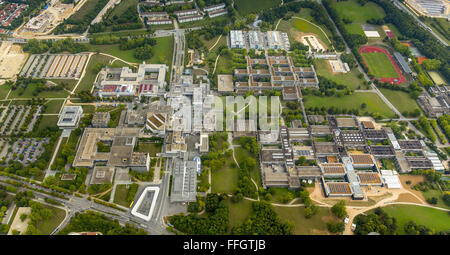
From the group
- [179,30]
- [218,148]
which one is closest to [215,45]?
[179,30]

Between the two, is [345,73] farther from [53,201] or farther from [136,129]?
[53,201]

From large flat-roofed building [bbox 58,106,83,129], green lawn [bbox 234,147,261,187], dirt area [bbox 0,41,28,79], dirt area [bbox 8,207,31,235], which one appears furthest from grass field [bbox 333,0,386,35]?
dirt area [bbox 0,41,28,79]

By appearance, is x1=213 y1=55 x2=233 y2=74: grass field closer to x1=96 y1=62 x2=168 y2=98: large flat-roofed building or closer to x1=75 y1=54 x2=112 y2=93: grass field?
x1=96 y1=62 x2=168 y2=98: large flat-roofed building

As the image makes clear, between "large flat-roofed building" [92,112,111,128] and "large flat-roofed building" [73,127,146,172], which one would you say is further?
"large flat-roofed building" [92,112,111,128]

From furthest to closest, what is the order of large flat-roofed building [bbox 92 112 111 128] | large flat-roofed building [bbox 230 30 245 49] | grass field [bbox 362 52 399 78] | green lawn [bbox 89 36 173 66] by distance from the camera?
1. large flat-roofed building [bbox 230 30 245 49]
2. green lawn [bbox 89 36 173 66]
3. grass field [bbox 362 52 399 78]
4. large flat-roofed building [bbox 92 112 111 128]

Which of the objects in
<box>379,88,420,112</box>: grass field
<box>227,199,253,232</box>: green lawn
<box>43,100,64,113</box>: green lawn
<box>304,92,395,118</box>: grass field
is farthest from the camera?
<box>379,88,420,112</box>: grass field

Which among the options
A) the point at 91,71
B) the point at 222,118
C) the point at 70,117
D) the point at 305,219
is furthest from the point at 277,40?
the point at 70,117
